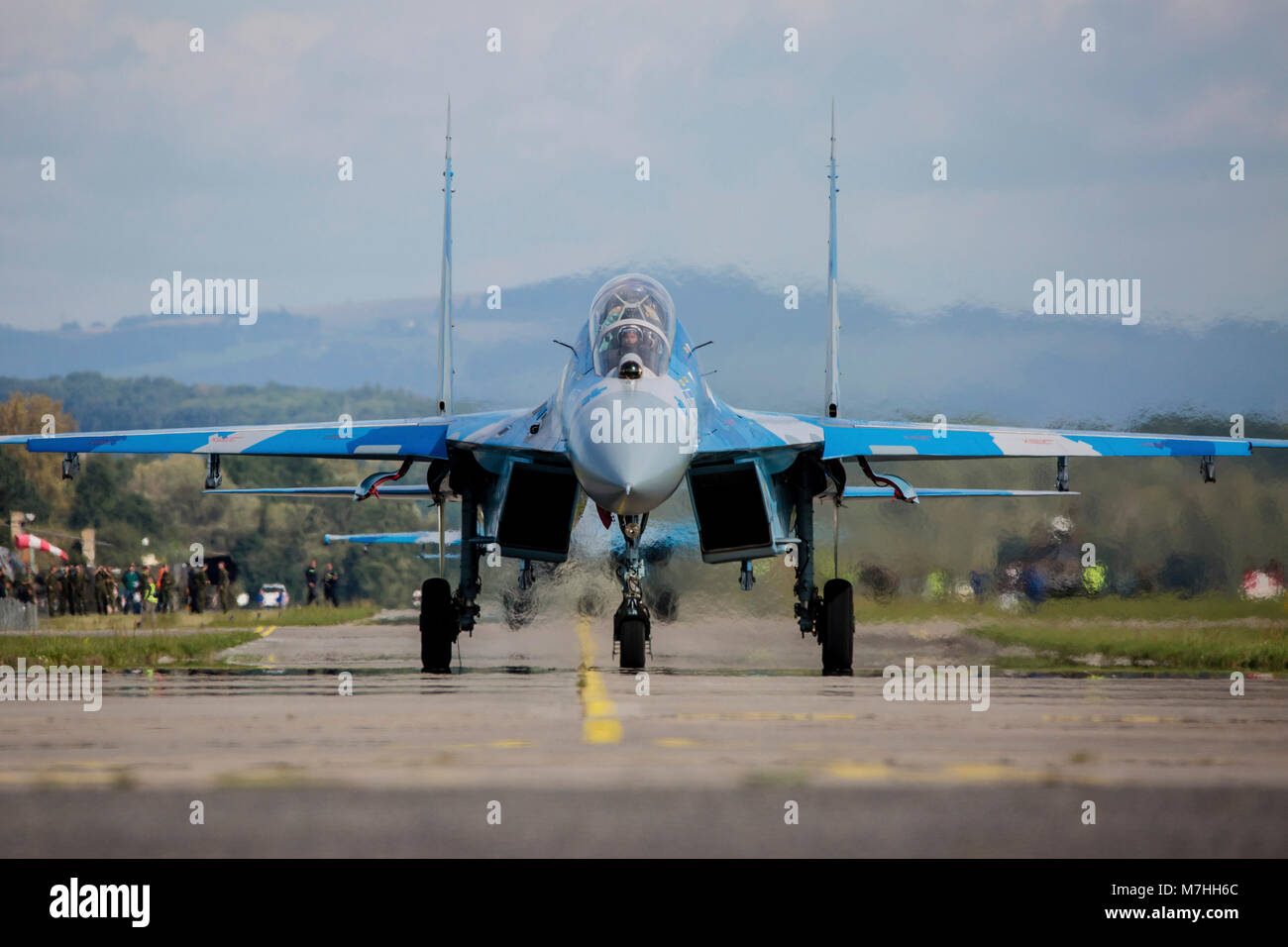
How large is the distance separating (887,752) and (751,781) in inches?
48.2

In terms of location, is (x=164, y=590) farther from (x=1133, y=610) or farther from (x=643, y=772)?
(x=643, y=772)

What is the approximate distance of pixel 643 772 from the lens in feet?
21.2

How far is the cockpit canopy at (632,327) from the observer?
12.1 metres

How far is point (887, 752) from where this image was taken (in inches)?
280

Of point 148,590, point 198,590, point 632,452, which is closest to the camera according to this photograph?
point 632,452

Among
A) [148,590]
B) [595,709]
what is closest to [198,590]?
[148,590]

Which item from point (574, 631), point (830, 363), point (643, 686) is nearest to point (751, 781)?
point (643, 686)

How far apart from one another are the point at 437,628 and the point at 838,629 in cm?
377

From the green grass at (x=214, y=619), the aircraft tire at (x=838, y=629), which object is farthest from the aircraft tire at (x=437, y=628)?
the green grass at (x=214, y=619)

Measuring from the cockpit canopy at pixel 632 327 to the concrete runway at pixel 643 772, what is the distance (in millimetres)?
2558

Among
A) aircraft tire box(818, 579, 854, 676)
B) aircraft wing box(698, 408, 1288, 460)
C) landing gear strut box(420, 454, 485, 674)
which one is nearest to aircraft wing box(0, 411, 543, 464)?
landing gear strut box(420, 454, 485, 674)
